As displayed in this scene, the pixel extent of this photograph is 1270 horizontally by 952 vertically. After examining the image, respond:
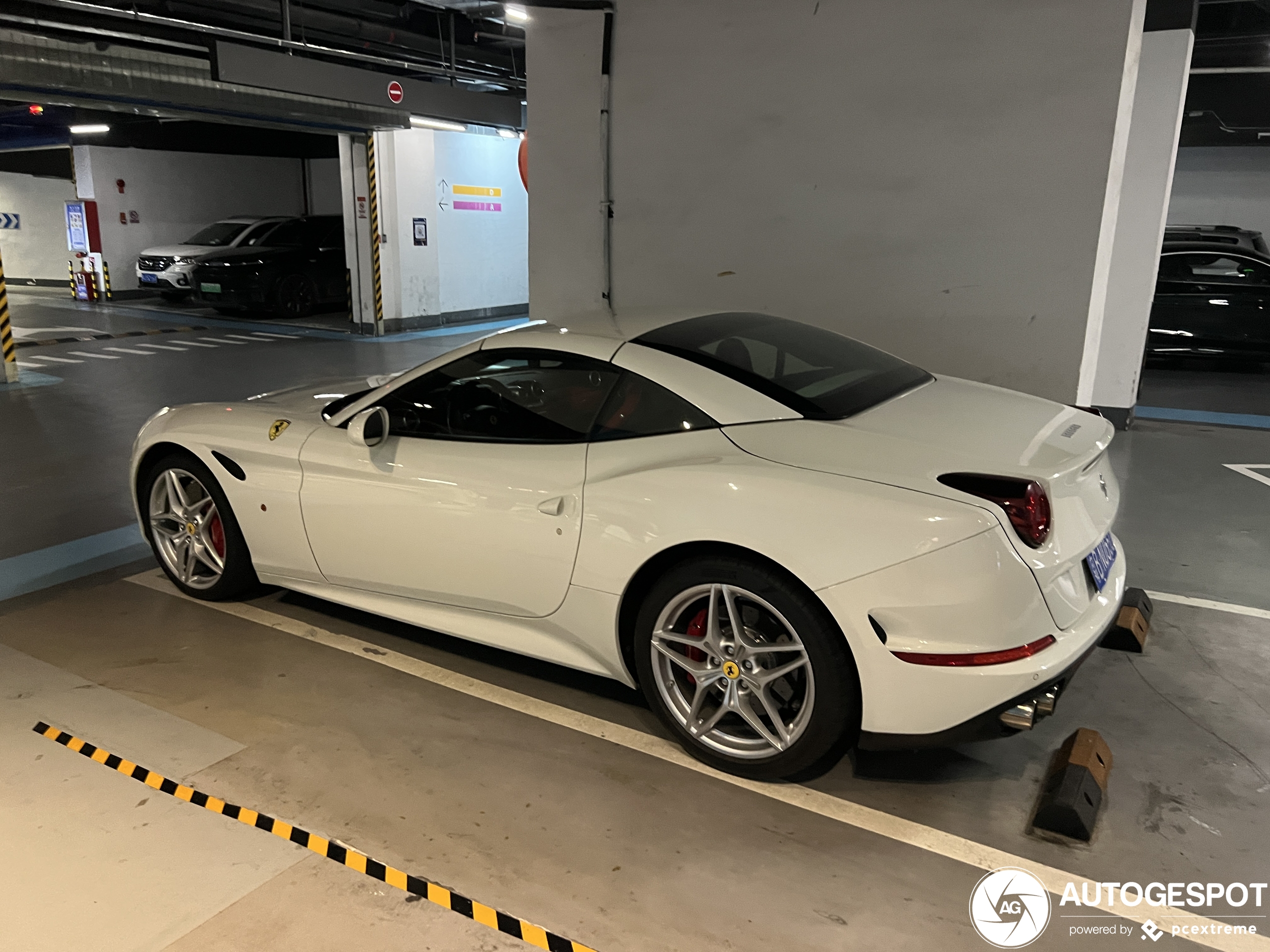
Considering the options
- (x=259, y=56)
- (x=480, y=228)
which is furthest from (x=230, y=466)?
(x=480, y=228)

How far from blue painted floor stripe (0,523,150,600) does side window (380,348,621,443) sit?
7.03 ft

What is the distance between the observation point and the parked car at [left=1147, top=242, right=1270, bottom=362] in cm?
984

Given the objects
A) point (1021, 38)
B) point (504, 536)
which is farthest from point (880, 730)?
point (1021, 38)

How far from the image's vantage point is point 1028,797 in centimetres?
274

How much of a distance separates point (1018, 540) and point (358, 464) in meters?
2.26

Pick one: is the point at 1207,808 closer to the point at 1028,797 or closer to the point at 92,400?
the point at 1028,797

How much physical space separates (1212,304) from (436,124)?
33.4 ft

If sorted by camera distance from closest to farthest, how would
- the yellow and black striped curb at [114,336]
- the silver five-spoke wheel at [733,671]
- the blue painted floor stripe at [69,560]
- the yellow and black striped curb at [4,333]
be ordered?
the silver five-spoke wheel at [733,671] < the blue painted floor stripe at [69,560] < the yellow and black striped curb at [4,333] < the yellow and black striped curb at [114,336]

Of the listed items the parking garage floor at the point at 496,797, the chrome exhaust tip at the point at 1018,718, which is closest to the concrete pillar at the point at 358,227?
the parking garage floor at the point at 496,797

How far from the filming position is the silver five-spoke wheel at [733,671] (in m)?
2.67

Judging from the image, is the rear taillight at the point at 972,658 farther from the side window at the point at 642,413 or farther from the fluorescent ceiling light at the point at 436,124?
the fluorescent ceiling light at the point at 436,124

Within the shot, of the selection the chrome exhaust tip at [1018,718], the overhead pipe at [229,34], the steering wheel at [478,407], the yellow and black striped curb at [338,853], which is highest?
the overhead pipe at [229,34]

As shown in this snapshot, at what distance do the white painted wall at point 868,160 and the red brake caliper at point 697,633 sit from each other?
2350mm

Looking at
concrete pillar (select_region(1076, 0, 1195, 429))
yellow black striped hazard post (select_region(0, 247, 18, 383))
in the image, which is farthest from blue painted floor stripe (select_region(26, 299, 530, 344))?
concrete pillar (select_region(1076, 0, 1195, 429))
